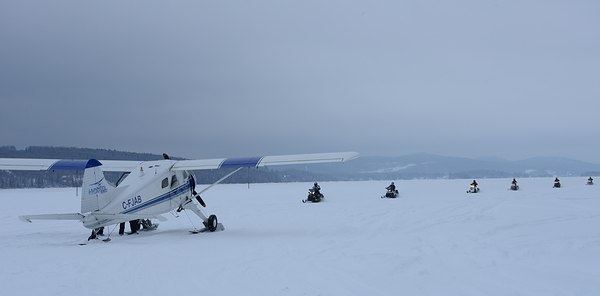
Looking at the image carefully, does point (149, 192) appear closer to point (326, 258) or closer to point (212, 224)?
point (212, 224)

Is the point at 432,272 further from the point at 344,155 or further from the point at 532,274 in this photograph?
the point at 344,155

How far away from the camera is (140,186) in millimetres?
12703

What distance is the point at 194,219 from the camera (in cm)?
1786

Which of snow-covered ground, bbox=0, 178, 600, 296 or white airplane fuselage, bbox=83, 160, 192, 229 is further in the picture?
white airplane fuselage, bbox=83, 160, 192, 229

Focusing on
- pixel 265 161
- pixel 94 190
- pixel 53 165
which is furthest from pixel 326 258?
pixel 53 165

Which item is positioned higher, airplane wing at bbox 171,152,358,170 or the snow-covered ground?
airplane wing at bbox 171,152,358,170

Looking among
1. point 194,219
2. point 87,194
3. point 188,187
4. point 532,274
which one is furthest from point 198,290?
point 194,219

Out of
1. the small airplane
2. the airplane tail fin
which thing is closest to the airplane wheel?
the small airplane

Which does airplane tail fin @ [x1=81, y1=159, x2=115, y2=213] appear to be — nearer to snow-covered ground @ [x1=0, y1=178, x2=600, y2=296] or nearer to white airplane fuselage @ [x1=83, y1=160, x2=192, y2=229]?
white airplane fuselage @ [x1=83, y1=160, x2=192, y2=229]

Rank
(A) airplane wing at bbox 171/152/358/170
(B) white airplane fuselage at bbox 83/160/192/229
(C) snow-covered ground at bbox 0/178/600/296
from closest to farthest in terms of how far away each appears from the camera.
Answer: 1. (C) snow-covered ground at bbox 0/178/600/296
2. (B) white airplane fuselage at bbox 83/160/192/229
3. (A) airplane wing at bbox 171/152/358/170

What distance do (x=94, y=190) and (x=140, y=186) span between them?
142 cm

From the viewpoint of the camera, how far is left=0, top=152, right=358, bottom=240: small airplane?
11.4 metres

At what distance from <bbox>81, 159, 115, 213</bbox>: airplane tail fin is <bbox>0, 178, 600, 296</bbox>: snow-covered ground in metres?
0.94

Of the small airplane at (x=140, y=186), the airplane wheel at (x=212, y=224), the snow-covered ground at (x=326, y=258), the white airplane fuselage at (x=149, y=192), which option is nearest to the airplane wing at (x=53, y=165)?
the small airplane at (x=140, y=186)
